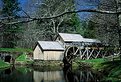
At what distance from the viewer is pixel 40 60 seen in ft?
183

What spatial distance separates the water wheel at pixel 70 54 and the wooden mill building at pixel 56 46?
3.27 feet

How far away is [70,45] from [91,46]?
445 cm

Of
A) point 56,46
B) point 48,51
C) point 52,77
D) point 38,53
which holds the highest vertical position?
point 56,46

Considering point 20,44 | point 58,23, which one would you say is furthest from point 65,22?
point 20,44

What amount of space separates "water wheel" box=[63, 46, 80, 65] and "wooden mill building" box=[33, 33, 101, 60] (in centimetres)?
100

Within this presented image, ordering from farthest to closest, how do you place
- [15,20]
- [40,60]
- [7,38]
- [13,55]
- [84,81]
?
1. [7,38]
2. [13,55]
3. [40,60]
4. [84,81]
5. [15,20]

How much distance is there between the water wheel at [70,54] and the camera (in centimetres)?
5505

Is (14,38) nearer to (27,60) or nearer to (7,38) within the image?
(7,38)

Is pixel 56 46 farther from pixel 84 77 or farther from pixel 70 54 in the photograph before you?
pixel 84 77

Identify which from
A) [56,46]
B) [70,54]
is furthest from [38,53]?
[70,54]

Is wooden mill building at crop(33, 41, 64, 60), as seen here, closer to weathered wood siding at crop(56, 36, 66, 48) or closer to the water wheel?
weathered wood siding at crop(56, 36, 66, 48)

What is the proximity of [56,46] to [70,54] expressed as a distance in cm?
328

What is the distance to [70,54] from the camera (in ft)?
187

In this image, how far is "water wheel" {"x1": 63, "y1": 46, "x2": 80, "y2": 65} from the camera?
55050 mm
